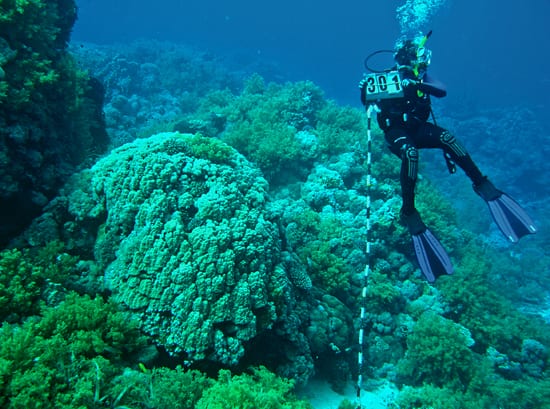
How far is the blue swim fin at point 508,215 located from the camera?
5.29 m

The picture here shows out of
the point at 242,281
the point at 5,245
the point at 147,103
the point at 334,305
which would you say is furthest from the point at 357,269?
the point at 147,103

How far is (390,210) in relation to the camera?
866 centimetres

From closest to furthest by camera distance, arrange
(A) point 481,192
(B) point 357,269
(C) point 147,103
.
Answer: (A) point 481,192, (B) point 357,269, (C) point 147,103

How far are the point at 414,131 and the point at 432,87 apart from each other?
75 cm

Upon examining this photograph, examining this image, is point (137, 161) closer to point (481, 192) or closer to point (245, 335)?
point (245, 335)

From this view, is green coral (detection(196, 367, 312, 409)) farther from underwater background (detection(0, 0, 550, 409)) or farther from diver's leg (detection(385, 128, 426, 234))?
diver's leg (detection(385, 128, 426, 234))

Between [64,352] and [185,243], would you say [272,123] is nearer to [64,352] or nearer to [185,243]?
[185,243]

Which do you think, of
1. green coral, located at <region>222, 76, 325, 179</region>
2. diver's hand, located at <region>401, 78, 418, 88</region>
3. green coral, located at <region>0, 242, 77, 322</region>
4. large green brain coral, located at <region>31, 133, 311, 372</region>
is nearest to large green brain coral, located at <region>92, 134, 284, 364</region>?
large green brain coral, located at <region>31, 133, 311, 372</region>

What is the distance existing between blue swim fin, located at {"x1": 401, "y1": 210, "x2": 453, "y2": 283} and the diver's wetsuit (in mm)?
220

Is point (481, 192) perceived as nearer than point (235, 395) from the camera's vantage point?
No

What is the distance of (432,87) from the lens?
541 cm

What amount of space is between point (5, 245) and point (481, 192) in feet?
24.6

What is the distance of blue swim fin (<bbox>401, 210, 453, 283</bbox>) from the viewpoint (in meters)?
5.25

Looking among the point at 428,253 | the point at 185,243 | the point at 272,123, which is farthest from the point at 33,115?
the point at 272,123
